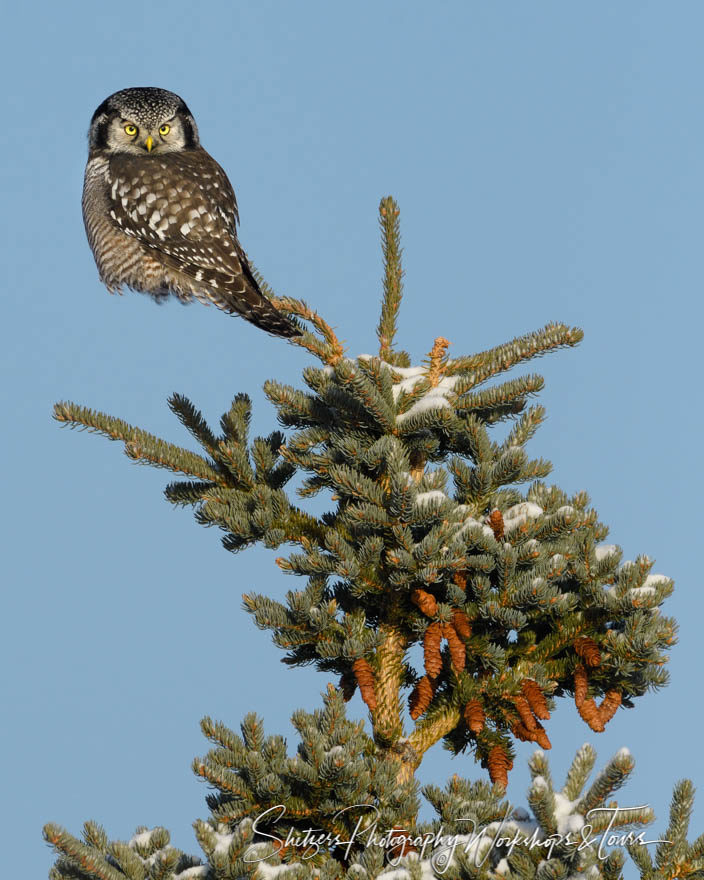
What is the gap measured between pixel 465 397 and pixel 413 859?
2.10 metres

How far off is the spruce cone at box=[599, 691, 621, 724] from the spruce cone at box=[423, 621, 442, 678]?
0.74m

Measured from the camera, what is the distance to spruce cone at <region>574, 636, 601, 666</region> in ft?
14.3

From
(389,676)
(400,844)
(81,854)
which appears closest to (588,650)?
(389,676)

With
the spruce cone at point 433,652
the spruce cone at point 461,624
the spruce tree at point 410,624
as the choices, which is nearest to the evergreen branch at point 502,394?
the spruce tree at point 410,624

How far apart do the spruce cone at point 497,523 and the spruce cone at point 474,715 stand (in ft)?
2.34

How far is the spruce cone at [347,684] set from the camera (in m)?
4.62

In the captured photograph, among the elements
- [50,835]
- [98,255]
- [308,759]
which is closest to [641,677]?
[308,759]

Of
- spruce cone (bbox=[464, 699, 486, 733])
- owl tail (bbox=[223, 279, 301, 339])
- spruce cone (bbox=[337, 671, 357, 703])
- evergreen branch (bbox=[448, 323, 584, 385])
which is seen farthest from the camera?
owl tail (bbox=[223, 279, 301, 339])

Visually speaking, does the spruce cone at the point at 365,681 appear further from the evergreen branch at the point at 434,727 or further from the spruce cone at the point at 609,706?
the spruce cone at the point at 609,706

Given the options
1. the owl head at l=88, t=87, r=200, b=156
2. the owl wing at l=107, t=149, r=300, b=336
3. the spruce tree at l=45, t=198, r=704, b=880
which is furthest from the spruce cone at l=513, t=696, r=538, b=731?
the owl head at l=88, t=87, r=200, b=156

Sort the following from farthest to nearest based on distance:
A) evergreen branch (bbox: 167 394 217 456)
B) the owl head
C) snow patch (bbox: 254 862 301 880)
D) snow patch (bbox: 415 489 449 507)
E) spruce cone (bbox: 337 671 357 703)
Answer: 1. the owl head
2. evergreen branch (bbox: 167 394 217 456)
3. spruce cone (bbox: 337 671 357 703)
4. snow patch (bbox: 415 489 449 507)
5. snow patch (bbox: 254 862 301 880)

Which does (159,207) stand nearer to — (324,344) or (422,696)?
(324,344)

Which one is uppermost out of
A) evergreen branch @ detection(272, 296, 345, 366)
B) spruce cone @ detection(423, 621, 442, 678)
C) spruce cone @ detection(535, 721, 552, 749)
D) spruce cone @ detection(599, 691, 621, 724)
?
evergreen branch @ detection(272, 296, 345, 366)

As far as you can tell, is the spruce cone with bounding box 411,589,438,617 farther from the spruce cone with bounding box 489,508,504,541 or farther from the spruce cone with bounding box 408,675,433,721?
the spruce cone with bounding box 489,508,504,541
